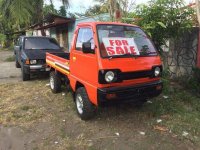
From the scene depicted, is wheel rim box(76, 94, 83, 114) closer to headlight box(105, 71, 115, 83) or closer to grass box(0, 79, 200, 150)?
grass box(0, 79, 200, 150)

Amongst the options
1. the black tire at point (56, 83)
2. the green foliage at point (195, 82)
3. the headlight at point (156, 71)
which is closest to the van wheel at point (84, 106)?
the headlight at point (156, 71)

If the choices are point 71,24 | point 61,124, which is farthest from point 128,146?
point 71,24

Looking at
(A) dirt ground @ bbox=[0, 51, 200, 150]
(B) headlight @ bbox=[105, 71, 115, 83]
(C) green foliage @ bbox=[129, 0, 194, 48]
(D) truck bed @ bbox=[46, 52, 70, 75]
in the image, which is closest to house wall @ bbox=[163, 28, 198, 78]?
(C) green foliage @ bbox=[129, 0, 194, 48]

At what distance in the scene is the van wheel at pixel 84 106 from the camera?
519 centimetres

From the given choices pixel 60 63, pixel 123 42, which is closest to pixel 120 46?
pixel 123 42

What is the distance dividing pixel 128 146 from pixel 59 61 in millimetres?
3356

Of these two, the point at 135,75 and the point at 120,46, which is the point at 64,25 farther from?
the point at 135,75

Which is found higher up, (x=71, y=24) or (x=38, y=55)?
(x=71, y=24)

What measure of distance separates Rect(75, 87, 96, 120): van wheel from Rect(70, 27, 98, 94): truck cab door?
0.23m

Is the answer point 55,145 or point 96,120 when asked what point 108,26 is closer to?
point 96,120

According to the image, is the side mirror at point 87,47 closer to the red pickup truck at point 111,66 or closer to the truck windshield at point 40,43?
the red pickup truck at point 111,66

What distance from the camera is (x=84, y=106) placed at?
5.22 m

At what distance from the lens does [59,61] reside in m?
6.87

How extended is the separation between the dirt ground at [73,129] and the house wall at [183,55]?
269 cm
